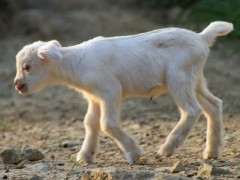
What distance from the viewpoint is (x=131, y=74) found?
715cm

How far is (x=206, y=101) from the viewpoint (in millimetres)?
7367

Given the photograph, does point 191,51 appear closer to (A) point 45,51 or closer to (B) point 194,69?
(B) point 194,69

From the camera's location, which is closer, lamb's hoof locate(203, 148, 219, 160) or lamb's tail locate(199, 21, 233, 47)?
lamb's hoof locate(203, 148, 219, 160)

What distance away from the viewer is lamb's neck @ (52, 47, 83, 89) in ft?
23.5

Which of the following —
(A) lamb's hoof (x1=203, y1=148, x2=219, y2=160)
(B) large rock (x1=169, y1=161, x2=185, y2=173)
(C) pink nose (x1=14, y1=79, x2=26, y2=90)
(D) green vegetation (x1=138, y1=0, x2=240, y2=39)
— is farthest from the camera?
(D) green vegetation (x1=138, y1=0, x2=240, y2=39)

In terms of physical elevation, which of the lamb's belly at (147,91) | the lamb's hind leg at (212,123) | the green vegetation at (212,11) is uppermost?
the green vegetation at (212,11)

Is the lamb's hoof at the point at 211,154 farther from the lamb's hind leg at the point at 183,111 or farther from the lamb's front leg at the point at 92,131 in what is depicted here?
the lamb's front leg at the point at 92,131

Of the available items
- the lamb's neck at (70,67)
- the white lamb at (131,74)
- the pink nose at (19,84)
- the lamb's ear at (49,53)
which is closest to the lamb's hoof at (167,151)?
the white lamb at (131,74)

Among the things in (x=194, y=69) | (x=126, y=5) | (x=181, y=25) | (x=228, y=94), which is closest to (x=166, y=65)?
(x=194, y=69)

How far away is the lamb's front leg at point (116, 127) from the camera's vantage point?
7.00 m

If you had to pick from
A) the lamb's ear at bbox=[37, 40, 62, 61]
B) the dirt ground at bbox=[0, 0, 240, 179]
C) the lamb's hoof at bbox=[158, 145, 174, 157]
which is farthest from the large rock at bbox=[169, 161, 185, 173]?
the lamb's ear at bbox=[37, 40, 62, 61]

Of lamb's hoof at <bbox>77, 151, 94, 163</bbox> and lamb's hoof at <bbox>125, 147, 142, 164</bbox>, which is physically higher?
lamb's hoof at <bbox>77, 151, 94, 163</bbox>

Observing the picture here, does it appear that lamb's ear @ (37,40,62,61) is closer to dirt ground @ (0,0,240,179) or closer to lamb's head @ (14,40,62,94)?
lamb's head @ (14,40,62,94)

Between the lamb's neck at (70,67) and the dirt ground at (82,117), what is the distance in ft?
2.68
